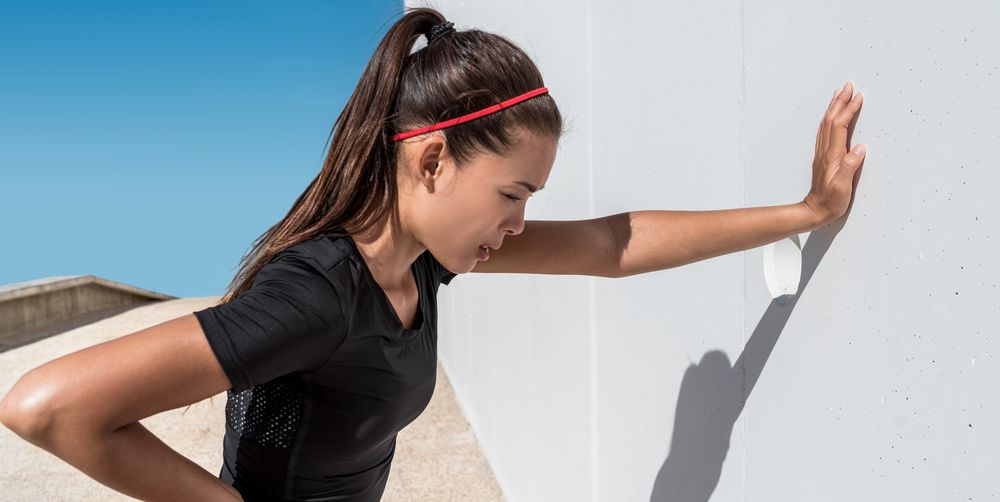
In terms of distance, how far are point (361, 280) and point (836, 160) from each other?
75cm

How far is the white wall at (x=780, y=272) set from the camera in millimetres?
956

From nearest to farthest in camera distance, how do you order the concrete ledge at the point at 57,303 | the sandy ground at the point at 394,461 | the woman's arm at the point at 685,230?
the woman's arm at the point at 685,230 < the sandy ground at the point at 394,461 < the concrete ledge at the point at 57,303

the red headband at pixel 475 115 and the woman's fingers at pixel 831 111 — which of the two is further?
the red headband at pixel 475 115

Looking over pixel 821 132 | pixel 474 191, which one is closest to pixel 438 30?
pixel 474 191

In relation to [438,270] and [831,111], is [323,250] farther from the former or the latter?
[831,111]

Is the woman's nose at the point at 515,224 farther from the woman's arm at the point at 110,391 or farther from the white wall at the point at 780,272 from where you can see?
the woman's arm at the point at 110,391

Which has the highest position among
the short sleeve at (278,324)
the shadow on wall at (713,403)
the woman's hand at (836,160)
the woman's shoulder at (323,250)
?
the woman's hand at (836,160)

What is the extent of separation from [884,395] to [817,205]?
288 mm

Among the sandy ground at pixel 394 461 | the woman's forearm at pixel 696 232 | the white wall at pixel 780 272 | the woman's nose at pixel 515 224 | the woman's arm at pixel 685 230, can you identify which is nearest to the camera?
the white wall at pixel 780 272

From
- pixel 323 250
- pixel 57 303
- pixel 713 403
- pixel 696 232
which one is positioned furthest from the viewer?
pixel 57 303

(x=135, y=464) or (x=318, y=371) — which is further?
(x=318, y=371)

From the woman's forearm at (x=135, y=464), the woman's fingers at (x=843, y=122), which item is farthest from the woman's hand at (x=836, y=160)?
the woman's forearm at (x=135, y=464)

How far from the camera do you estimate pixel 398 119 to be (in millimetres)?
1442

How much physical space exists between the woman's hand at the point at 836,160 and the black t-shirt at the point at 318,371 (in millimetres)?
724
